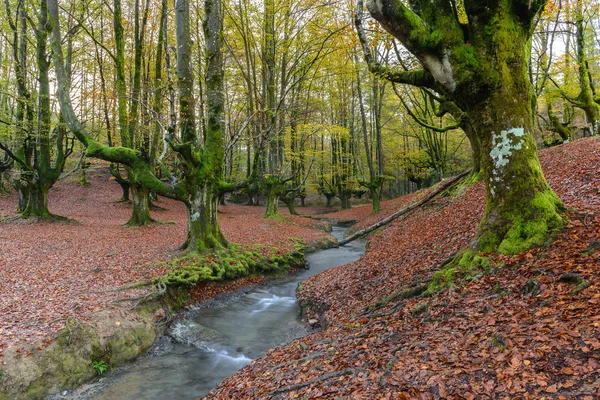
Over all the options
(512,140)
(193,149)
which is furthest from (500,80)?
(193,149)

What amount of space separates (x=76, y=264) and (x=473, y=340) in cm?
1031

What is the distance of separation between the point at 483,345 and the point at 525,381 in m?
0.74

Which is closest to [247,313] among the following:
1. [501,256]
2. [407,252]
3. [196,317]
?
[196,317]

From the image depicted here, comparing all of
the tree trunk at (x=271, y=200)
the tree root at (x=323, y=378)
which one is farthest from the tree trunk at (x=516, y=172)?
the tree trunk at (x=271, y=200)

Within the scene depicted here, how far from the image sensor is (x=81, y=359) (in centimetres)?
590

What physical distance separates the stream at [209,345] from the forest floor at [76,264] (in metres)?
0.98

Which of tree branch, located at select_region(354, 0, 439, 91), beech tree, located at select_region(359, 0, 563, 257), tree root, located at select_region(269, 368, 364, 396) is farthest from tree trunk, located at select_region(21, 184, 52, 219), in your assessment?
beech tree, located at select_region(359, 0, 563, 257)

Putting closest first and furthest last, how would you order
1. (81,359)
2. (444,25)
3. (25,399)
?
(25,399) → (444,25) → (81,359)

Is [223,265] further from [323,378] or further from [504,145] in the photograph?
[504,145]

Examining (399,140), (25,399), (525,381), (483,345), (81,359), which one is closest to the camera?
(525,381)

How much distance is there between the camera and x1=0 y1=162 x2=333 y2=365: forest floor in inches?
251

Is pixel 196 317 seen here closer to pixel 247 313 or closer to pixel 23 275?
pixel 247 313

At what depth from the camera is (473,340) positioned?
3803 mm

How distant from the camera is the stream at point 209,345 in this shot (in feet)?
19.2
